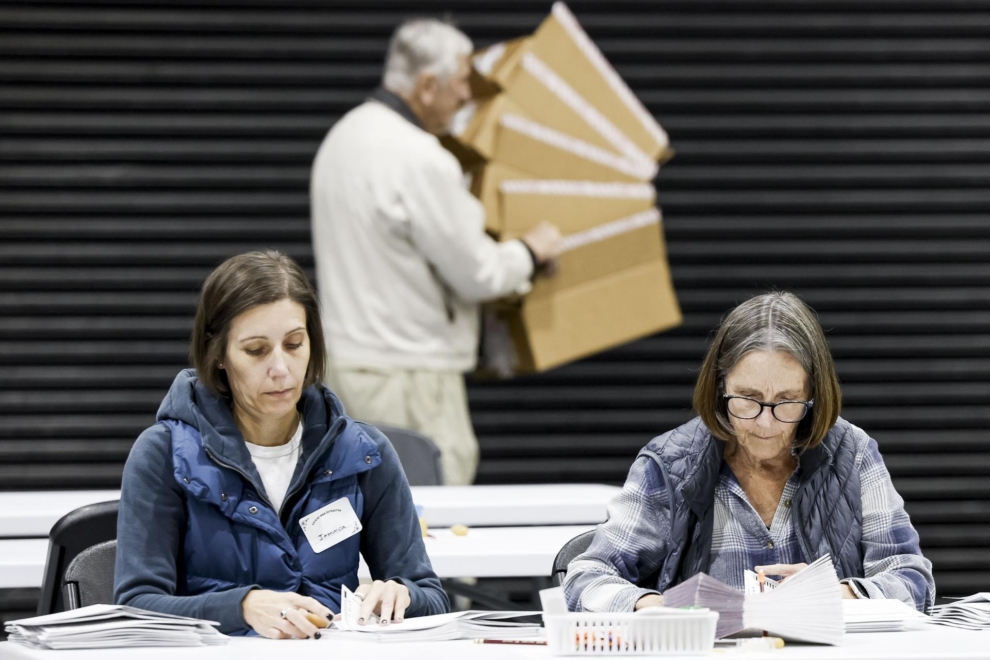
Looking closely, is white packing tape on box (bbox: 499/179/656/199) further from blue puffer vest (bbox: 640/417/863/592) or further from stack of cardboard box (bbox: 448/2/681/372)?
blue puffer vest (bbox: 640/417/863/592)

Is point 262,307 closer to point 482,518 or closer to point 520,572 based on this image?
point 520,572

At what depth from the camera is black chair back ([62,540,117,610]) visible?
8.51 ft

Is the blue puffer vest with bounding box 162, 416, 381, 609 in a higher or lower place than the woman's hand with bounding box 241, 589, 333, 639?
higher

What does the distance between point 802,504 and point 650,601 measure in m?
0.42

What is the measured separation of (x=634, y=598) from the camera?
2.43 meters

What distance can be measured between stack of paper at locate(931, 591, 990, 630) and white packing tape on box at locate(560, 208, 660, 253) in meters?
2.53

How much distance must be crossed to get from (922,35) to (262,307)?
443 cm

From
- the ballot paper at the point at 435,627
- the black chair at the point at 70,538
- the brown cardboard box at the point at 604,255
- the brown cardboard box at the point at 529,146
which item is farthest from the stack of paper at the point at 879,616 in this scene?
the brown cardboard box at the point at 529,146

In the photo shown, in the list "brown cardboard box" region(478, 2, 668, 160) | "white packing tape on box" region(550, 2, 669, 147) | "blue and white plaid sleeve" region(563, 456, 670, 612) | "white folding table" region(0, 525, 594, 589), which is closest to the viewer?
"blue and white plaid sleeve" region(563, 456, 670, 612)

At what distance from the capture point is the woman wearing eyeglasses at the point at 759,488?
255 cm

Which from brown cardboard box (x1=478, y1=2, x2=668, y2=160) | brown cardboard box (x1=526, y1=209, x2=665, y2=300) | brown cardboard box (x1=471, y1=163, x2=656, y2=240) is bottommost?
brown cardboard box (x1=526, y1=209, x2=665, y2=300)

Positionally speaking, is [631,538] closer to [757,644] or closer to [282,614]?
[757,644]

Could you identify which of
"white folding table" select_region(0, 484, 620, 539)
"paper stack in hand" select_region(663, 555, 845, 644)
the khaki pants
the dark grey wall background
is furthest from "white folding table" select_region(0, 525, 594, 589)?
the dark grey wall background

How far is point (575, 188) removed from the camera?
496cm
